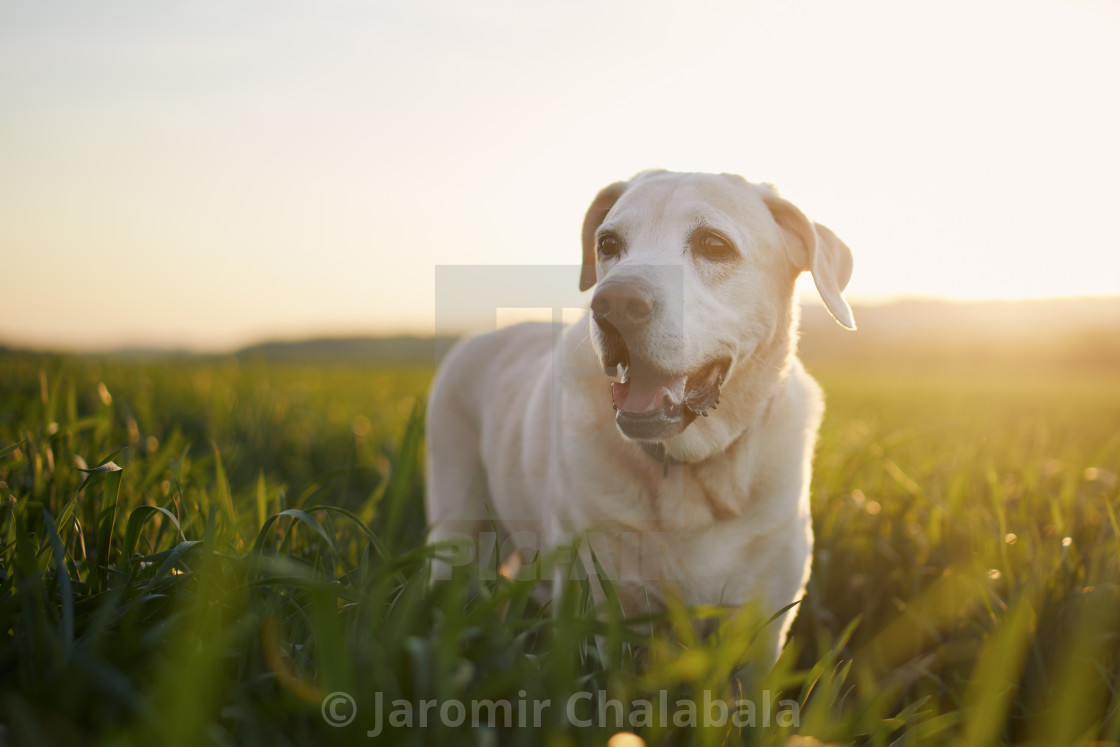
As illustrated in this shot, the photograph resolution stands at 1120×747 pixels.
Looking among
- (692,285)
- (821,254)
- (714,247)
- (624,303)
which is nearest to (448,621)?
(624,303)

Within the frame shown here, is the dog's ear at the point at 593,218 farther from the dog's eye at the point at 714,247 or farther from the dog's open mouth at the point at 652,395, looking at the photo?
the dog's open mouth at the point at 652,395

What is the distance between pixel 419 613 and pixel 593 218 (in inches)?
83.3

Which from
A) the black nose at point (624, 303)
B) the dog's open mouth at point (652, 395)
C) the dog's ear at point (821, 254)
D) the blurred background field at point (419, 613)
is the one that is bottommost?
the blurred background field at point (419, 613)

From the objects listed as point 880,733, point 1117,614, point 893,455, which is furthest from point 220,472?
point 893,455

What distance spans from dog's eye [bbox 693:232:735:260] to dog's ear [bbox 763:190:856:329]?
1.19 feet

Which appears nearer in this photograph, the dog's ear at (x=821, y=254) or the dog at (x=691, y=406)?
the dog at (x=691, y=406)

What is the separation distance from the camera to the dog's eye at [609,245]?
8.18ft

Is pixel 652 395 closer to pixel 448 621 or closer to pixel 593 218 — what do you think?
pixel 593 218

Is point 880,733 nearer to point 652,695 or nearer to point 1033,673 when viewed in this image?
point 652,695

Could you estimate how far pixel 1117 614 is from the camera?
6.79 ft

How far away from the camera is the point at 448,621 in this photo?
99 centimetres

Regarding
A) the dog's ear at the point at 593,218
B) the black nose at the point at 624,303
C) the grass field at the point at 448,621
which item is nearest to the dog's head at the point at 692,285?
the black nose at the point at 624,303

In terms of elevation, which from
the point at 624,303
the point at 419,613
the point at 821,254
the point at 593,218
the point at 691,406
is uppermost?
the point at 593,218

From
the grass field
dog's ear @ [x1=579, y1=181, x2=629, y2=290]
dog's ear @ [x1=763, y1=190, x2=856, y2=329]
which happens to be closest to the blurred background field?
the grass field
